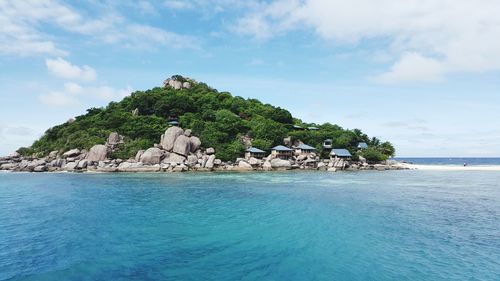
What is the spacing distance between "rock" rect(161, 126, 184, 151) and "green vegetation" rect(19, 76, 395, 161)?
3070 millimetres

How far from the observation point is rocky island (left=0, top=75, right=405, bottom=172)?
179ft

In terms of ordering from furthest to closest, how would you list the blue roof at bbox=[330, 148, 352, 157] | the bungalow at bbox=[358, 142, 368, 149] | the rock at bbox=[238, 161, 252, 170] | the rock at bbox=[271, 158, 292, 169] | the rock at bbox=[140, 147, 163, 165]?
the bungalow at bbox=[358, 142, 368, 149] → the blue roof at bbox=[330, 148, 352, 157] → the rock at bbox=[271, 158, 292, 169] → the rock at bbox=[238, 161, 252, 170] → the rock at bbox=[140, 147, 163, 165]

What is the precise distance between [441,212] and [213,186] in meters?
21.2

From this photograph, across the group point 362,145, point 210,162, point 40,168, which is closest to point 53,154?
point 40,168

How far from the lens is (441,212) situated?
21.1 metres

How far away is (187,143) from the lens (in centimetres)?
5681

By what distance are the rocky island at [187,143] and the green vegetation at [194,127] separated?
0.63 feet

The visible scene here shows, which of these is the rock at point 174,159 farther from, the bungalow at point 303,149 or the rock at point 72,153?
the bungalow at point 303,149

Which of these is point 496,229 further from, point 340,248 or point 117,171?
point 117,171

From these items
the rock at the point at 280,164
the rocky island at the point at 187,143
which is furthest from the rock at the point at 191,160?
the rock at the point at 280,164

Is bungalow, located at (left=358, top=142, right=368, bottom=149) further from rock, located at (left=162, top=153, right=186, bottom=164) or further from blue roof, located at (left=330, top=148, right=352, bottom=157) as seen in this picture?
rock, located at (left=162, top=153, right=186, bottom=164)

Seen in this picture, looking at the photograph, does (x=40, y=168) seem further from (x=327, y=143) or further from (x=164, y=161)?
(x=327, y=143)

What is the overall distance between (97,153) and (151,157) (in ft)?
32.7

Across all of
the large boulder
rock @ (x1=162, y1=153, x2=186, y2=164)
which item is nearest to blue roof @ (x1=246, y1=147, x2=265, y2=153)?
rock @ (x1=162, y1=153, x2=186, y2=164)
